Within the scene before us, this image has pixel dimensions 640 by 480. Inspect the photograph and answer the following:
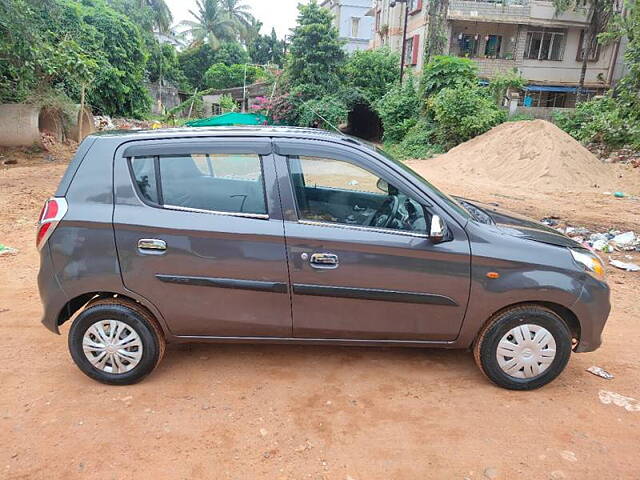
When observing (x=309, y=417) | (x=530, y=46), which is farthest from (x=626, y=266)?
(x=530, y=46)

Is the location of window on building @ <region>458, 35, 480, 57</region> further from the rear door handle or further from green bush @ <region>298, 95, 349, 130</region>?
the rear door handle

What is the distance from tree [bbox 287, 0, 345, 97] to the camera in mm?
24000

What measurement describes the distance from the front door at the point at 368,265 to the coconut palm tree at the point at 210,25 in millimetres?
45740

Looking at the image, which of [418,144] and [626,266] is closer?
[626,266]

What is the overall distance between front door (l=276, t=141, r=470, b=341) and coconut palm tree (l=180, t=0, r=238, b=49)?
45.7 metres

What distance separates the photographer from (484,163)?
52.6 feet

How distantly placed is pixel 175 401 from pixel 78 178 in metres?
1.63

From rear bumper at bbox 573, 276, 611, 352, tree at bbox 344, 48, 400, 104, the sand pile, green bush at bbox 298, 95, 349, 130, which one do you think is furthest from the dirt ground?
tree at bbox 344, 48, 400, 104

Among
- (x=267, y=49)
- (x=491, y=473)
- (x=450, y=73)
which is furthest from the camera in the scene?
(x=267, y=49)

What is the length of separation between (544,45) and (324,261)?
3081cm

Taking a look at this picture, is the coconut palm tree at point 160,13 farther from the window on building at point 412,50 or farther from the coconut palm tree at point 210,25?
the window on building at point 412,50

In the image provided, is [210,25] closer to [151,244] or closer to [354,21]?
[354,21]

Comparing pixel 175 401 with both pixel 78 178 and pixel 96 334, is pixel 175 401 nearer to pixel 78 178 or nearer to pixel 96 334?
pixel 96 334

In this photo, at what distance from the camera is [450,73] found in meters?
19.8
